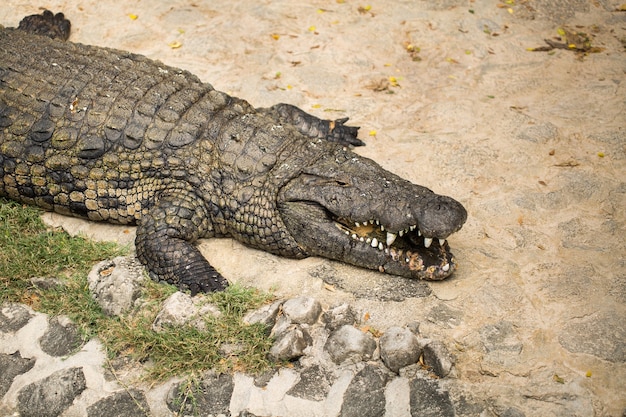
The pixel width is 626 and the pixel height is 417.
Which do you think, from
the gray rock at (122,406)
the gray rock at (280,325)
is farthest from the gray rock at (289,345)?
the gray rock at (122,406)

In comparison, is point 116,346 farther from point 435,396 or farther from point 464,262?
point 464,262

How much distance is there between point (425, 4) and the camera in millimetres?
8492

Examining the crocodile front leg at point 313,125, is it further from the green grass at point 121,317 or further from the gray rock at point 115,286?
the gray rock at point 115,286

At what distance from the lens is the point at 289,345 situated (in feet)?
14.3

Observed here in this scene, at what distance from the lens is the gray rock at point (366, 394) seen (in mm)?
4074

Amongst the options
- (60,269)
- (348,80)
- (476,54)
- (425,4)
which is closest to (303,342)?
(60,269)

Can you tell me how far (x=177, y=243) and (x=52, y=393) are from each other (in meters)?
1.38

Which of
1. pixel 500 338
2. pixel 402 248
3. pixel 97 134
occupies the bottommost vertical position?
pixel 500 338

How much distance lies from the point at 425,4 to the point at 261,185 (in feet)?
14.2

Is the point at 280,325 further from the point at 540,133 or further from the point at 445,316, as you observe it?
the point at 540,133

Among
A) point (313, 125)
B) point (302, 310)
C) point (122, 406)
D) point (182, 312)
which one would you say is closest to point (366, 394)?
point (302, 310)

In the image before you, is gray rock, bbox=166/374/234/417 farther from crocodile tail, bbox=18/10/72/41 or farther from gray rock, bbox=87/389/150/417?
crocodile tail, bbox=18/10/72/41

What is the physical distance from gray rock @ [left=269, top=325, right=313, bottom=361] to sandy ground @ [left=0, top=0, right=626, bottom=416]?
501 millimetres

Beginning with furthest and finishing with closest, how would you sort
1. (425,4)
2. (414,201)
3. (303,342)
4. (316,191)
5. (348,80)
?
1. (425,4)
2. (348,80)
3. (316,191)
4. (414,201)
5. (303,342)
